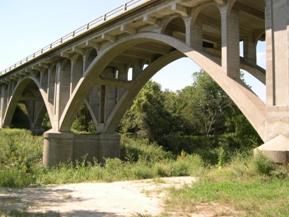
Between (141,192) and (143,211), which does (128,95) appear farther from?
(143,211)

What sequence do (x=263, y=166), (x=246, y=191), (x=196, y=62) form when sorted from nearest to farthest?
(x=246, y=191), (x=263, y=166), (x=196, y=62)

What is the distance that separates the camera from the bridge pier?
92.4 feet

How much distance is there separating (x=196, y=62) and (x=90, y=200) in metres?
8.13

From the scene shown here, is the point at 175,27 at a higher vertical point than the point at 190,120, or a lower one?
higher

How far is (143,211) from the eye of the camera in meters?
7.67

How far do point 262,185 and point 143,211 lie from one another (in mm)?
3177

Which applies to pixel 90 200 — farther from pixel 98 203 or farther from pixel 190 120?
pixel 190 120

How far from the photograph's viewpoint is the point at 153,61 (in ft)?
82.8

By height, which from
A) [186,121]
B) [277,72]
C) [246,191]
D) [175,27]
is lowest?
[246,191]

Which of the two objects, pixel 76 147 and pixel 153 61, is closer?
pixel 153 61

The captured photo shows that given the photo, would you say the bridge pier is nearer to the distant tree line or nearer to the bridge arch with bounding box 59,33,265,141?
the bridge arch with bounding box 59,33,265,141

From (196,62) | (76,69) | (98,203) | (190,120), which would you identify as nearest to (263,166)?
(98,203)

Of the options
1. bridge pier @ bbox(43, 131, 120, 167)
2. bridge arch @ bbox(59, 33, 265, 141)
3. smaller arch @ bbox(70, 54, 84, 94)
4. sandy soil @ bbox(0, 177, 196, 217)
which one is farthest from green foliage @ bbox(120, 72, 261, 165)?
sandy soil @ bbox(0, 177, 196, 217)

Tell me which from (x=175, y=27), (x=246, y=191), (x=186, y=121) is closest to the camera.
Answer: (x=246, y=191)
